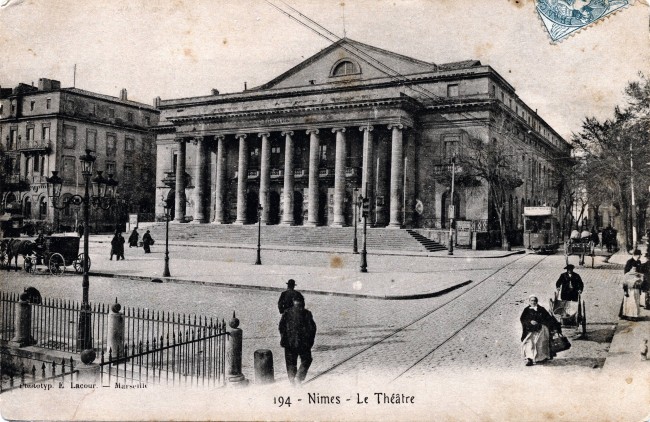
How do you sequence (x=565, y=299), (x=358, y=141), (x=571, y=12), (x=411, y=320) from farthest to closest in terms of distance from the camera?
(x=358, y=141) → (x=411, y=320) → (x=565, y=299) → (x=571, y=12)

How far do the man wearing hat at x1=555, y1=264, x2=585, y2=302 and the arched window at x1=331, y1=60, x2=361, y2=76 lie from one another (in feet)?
108

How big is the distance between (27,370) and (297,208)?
3452cm

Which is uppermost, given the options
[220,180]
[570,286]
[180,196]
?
[220,180]

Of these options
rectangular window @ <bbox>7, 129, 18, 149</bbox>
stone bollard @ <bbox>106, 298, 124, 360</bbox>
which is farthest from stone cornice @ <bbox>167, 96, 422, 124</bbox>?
stone bollard @ <bbox>106, 298, 124, 360</bbox>

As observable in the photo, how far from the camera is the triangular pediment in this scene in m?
39.1

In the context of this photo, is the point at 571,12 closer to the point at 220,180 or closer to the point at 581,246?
the point at 581,246

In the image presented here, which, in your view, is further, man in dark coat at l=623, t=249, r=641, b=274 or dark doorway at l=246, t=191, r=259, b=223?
dark doorway at l=246, t=191, r=259, b=223

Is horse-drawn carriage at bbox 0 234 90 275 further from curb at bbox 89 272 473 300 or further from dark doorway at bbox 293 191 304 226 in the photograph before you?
dark doorway at bbox 293 191 304 226

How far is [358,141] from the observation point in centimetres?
3969

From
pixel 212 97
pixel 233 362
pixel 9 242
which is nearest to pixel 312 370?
pixel 233 362

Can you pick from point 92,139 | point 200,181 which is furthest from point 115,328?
point 200,181

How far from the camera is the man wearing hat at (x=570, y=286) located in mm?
9805

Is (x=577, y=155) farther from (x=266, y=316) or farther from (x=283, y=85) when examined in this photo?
(x=283, y=85)

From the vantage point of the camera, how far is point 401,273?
19.9 m
